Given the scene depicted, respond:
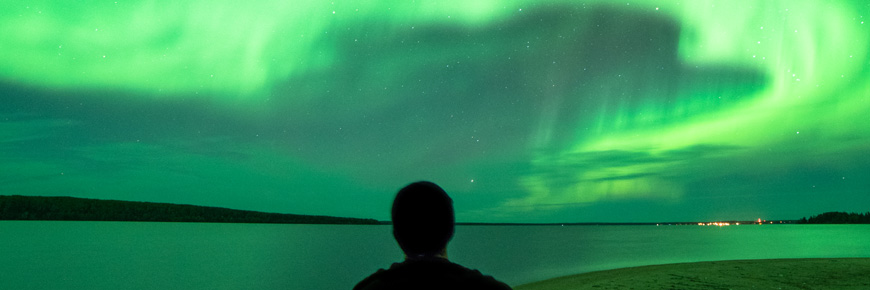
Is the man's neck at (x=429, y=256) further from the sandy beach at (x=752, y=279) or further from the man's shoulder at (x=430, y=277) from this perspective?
the sandy beach at (x=752, y=279)

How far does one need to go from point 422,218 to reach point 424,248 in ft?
0.45

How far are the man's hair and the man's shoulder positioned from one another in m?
0.16

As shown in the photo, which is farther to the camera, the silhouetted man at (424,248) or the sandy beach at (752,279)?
the sandy beach at (752,279)

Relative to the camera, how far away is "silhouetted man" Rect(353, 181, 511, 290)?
6.55 feet

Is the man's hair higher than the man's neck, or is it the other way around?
the man's hair

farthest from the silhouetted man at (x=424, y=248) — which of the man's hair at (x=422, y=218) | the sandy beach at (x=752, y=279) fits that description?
the sandy beach at (x=752, y=279)

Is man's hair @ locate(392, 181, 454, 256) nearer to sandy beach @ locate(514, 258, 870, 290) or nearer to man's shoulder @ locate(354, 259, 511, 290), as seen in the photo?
man's shoulder @ locate(354, 259, 511, 290)

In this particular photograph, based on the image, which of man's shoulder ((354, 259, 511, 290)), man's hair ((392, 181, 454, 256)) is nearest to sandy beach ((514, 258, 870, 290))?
man's hair ((392, 181, 454, 256))

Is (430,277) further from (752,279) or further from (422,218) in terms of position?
(752,279)

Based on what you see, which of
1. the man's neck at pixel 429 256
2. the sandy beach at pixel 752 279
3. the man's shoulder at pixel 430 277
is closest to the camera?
the man's shoulder at pixel 430 277

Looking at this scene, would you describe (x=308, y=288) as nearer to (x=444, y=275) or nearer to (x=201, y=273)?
(x=201, y=273)

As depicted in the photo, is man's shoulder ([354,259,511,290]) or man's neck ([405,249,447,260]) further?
man's neck ([405,249,447,260])

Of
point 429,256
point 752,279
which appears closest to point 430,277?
point 429,256

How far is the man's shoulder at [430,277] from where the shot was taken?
198cm
